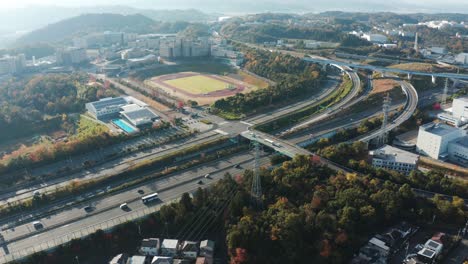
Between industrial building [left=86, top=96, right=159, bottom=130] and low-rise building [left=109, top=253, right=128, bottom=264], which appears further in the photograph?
industrial building [left=86, top=96, right=159, bottom=130]

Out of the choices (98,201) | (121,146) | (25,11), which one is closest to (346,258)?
(98,201)

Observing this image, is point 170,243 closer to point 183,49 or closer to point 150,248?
point 150,248

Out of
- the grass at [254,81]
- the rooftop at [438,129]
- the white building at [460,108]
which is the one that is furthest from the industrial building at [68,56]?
the white building at [460,108]

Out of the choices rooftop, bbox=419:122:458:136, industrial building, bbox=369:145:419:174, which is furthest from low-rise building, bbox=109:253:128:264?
rooftop, bbox=419:122:458:136

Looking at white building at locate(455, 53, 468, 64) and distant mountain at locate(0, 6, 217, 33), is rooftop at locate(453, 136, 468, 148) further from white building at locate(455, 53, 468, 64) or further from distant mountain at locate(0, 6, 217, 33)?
distant mountain at locate(0, 6, 217, 33)

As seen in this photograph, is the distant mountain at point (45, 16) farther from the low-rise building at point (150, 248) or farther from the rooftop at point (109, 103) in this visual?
the low-rise building at point (150, 248)

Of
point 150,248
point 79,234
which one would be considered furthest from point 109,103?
point 150,248
